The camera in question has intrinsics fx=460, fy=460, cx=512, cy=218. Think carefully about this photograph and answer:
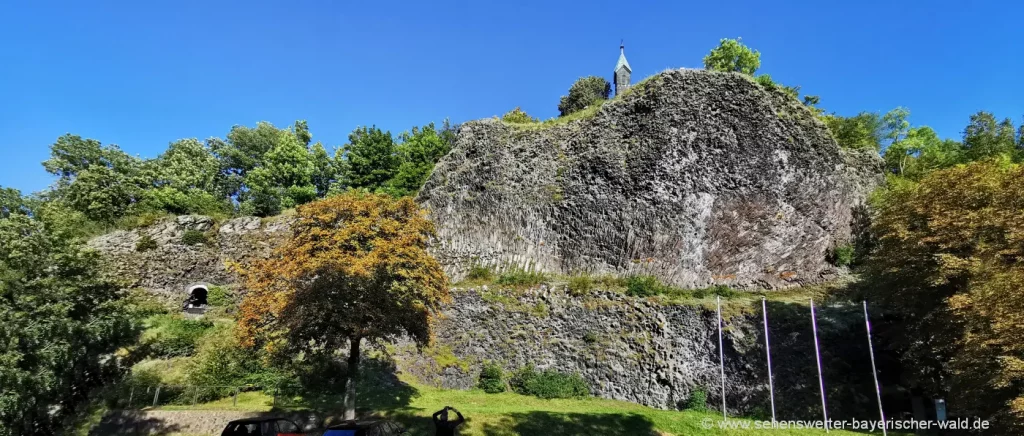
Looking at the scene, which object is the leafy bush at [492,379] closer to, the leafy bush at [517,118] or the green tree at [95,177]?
the leafy bush at [517,118]

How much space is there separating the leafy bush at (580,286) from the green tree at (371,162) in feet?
78.2

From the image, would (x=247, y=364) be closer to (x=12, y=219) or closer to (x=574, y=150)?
(x=12, y=219)

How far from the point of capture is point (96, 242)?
1125 inches

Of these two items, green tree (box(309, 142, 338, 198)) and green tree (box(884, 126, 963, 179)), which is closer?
green tree (box(884, 126, 963, 179))

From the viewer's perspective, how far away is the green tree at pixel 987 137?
96.1ft

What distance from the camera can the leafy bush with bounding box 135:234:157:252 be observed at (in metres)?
28.6

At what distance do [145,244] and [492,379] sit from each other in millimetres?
24132

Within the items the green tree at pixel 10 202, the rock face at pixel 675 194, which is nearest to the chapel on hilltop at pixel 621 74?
the rock face at pixel 675 194

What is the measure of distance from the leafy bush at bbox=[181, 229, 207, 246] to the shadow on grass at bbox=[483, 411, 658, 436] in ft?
85.2

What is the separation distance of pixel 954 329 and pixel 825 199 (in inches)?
537

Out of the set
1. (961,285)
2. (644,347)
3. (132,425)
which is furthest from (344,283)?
(961,285)

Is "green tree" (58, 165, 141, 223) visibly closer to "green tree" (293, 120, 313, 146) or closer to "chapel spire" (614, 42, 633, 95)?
"green tree" (293, 120, 313, 146)

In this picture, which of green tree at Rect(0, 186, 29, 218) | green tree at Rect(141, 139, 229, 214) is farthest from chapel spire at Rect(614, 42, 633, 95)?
green tree at Rect(0, 186, 29, 218)

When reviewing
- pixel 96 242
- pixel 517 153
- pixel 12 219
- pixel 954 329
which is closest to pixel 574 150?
pixel 517 153
